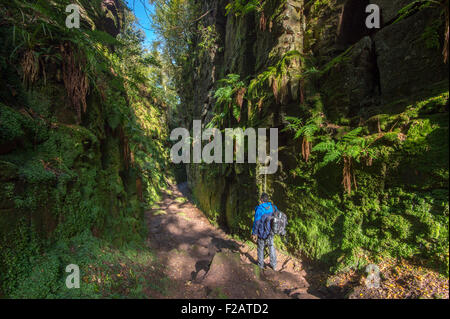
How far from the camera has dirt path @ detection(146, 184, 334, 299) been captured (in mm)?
3271

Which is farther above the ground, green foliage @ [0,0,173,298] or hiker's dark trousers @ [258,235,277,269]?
green foliage @ [0,0,173,298]

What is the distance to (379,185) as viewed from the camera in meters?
3.21

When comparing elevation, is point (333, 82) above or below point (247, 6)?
below

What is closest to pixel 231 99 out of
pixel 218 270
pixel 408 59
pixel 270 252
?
pixel 408 59

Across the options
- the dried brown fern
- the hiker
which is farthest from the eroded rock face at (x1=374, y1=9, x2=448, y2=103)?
the dried brown fern

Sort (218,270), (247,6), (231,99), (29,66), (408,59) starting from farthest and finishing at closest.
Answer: (231,99), (247,6), (218,270), (408,59), (29,66)

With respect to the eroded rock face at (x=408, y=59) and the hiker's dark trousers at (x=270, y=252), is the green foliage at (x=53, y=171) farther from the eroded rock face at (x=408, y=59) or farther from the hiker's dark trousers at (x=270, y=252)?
the eroded rock face at (x=408, y=59)

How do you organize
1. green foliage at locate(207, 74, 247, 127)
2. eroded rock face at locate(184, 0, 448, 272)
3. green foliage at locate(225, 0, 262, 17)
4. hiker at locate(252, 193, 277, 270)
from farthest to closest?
green foliage at locate(207, 74, 247, 127), green foliage at locate(225, 0, 262, 17), hiker at locate(252, 193, 277, 270), eroded rock face at locate(184, 0, 448, 272)

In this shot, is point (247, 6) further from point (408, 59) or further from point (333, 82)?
point (408, 59)

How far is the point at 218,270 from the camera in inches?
142

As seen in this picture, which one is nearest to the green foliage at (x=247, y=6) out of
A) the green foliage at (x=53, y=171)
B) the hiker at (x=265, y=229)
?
the green foliage at (x=53, y=171)

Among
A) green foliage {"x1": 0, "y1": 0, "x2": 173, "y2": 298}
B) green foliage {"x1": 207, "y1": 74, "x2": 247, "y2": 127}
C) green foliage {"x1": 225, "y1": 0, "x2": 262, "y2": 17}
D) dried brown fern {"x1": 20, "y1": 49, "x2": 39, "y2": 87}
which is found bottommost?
green foliage {"x1": 0, "y1": 0, "x2": 173, "y2": 298}

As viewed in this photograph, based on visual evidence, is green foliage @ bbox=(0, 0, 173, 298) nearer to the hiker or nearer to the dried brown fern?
the dried brown fern
